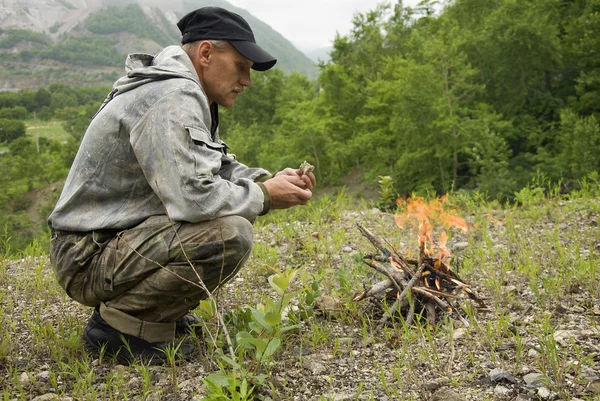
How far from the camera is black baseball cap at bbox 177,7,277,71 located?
2389mm

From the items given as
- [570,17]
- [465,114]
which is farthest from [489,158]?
[570,17]

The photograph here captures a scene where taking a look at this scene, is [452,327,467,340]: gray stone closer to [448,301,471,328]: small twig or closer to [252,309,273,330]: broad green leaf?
[448,301,471,328]: small twig

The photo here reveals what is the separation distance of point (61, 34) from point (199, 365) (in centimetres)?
22778

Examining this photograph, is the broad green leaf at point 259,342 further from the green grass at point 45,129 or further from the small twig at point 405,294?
the green grass at point 45,129

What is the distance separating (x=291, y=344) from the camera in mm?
2441

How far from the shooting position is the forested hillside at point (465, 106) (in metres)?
16.5

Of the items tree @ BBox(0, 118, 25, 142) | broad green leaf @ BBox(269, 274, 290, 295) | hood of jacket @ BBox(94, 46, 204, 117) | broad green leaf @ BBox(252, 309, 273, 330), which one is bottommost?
tree @ BBox(0, 118, 25, 142)

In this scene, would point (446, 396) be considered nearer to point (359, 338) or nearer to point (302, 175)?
point (359, 338)

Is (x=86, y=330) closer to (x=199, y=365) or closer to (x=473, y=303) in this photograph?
(x=199, y=365)

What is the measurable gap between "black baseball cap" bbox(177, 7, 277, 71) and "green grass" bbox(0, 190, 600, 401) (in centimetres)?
111

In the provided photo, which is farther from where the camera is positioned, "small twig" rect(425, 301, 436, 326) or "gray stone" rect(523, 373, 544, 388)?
"small twig" rect(425, 301, 436, 326)

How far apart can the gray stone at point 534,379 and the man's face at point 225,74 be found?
1.90 meters

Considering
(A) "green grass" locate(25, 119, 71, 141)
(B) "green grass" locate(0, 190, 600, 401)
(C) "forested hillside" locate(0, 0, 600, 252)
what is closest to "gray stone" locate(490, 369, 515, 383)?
(B) "green grass" locate(0, 190, 600, 401)

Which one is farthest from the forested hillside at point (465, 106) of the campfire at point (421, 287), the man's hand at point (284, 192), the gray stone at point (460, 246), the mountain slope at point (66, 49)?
the mountain slope at point (66, 49)
